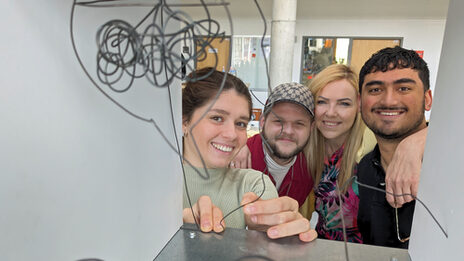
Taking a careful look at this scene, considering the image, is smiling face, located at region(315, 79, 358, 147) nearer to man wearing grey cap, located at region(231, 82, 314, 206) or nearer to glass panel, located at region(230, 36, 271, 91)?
man wearing grey cap, located at region(231, 82, 314, 206)

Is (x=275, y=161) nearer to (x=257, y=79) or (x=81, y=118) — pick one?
(x=81, y=118)

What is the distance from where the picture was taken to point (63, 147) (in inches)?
11.4

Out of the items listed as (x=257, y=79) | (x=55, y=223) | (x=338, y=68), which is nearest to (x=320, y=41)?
(x=257, y=79)

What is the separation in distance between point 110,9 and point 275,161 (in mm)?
969

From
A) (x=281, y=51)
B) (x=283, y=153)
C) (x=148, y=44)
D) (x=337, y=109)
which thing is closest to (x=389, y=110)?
(x=337, y=109)

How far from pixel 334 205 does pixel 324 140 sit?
0.26 m

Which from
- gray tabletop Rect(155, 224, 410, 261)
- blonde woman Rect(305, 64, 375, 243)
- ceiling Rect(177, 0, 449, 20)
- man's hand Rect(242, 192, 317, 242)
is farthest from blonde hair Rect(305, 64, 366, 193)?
ceiling Rect(177, 0, 449, 20)

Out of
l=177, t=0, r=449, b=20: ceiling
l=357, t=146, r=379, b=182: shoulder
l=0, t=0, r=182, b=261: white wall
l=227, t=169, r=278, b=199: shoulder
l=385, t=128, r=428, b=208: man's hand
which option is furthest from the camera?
l=177, t=0, r=449, b=20: ceiling

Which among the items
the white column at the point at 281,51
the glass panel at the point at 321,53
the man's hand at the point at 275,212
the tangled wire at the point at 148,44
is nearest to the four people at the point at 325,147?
the man's hand at the point at 275,212

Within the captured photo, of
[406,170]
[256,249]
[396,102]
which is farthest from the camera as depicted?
[396,102]

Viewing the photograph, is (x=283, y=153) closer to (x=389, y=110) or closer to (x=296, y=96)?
(x=296, y=96)

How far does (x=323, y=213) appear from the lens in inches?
44.6

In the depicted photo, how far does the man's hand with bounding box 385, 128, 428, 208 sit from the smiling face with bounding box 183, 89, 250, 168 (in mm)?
458

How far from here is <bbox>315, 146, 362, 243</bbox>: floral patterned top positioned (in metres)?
1.06
